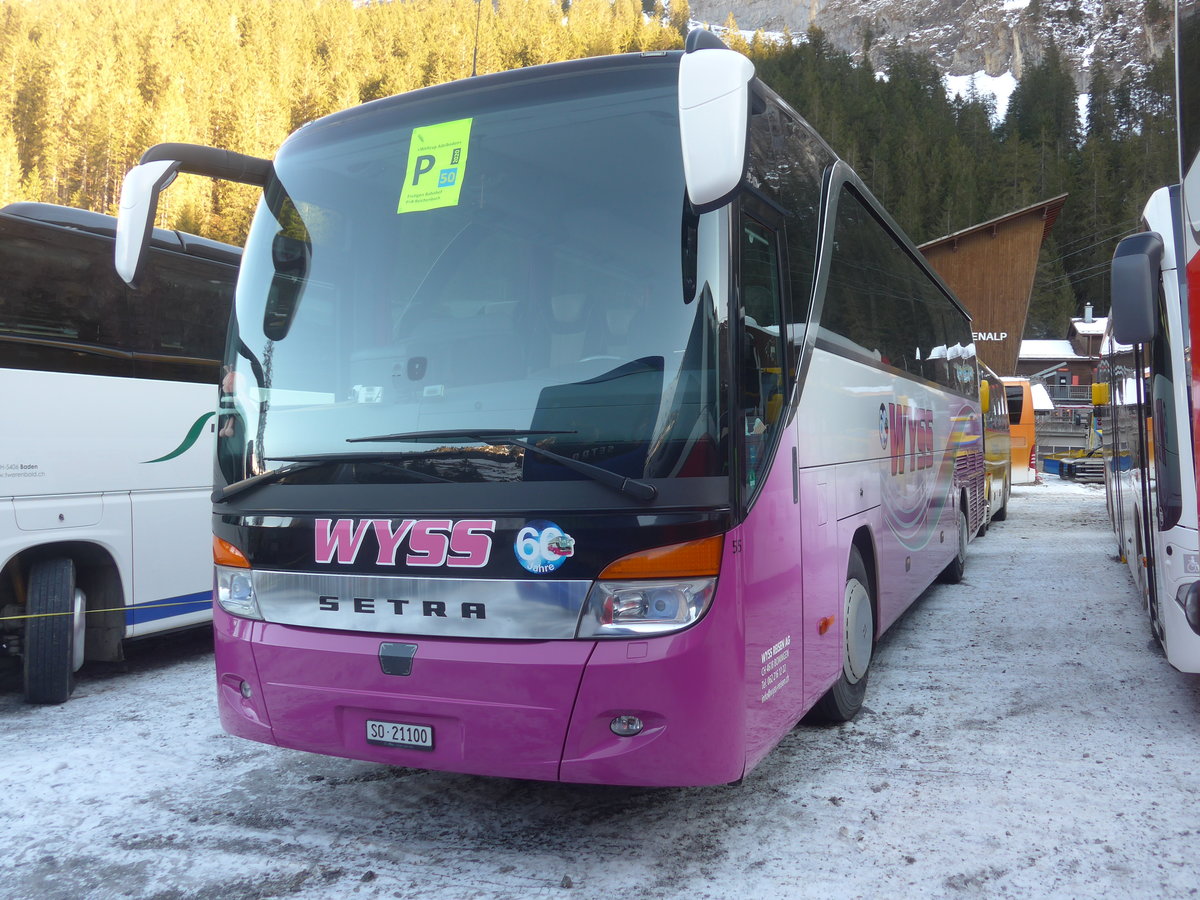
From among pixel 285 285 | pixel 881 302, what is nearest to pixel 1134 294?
pixel 881 302

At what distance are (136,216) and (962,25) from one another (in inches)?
8501

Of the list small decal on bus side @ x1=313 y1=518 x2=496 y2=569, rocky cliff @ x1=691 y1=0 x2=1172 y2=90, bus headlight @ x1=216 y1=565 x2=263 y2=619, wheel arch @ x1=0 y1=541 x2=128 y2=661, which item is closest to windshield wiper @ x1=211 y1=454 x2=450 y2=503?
small decal on bus side @ x1=313 y1=518 x2=496 y2=569

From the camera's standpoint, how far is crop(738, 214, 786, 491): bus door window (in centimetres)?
322

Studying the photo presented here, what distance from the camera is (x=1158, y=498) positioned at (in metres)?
4.93

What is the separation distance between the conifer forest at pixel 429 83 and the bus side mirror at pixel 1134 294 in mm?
31770

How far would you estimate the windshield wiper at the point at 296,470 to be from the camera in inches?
125

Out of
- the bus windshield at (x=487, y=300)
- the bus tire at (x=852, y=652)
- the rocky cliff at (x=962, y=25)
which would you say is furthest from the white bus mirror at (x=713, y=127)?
the rocky cliff at (x=962, y=25)

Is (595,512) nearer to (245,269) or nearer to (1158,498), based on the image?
(245,269)

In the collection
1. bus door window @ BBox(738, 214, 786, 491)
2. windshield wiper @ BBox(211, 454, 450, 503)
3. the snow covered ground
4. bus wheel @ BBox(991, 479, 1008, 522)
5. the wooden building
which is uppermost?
the wooden building

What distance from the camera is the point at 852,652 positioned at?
478 centimetres

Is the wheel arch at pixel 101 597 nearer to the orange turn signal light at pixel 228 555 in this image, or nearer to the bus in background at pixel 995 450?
the orange turn signal light at pixel 228 555

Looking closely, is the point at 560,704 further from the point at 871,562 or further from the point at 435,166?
the point at 871,562

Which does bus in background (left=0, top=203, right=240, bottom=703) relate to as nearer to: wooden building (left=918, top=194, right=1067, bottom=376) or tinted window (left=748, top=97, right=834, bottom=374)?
tinted window (left=748, top=97, right=834, bottom=374)

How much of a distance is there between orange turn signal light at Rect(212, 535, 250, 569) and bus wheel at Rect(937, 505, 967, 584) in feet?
24.2
